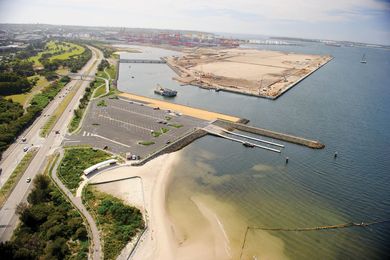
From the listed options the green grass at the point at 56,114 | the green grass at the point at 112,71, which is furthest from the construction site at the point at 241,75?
the green grass at the point at 56,114

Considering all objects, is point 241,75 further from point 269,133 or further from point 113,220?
point 113,220

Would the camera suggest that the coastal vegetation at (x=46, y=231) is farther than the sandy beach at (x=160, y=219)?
No

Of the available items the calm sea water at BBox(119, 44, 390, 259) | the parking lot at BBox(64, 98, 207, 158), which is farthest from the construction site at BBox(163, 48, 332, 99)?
the parking lot at BBox(64, 98, 207, 158)

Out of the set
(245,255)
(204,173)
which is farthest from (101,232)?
(204,173)

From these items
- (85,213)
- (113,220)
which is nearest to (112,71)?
(85,213)

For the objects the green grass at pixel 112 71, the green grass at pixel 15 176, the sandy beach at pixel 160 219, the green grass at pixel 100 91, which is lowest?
the sandy beach at pixel 160 219

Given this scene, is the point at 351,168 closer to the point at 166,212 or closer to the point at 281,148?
the point at 281,148

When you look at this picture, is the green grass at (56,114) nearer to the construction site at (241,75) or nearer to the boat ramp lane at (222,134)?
the boat ramp lane at (222,134)
